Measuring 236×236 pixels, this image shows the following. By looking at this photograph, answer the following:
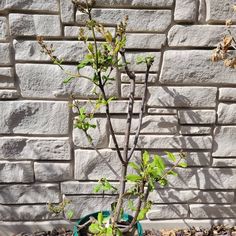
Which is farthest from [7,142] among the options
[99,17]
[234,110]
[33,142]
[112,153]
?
[234,110]

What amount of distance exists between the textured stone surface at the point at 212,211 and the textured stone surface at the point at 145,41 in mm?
998

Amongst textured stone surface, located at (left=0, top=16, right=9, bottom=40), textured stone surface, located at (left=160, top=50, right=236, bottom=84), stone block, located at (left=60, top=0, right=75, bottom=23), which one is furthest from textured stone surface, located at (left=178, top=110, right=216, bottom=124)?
textured stone surface, located at (left=0, top=16, right=9, bottom=40)

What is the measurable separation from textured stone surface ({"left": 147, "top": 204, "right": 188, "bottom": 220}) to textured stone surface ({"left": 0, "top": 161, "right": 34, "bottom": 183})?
746mm

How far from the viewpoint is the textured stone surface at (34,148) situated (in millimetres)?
1983

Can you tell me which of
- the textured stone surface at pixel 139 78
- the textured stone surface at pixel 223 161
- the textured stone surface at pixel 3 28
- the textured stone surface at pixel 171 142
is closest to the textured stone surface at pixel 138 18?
the textured stone surface at pixel 139 78

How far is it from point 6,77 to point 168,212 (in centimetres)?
123

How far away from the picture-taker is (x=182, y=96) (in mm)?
1938

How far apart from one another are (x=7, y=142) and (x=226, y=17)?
4.43 ft

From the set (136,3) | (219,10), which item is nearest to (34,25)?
(136,3)

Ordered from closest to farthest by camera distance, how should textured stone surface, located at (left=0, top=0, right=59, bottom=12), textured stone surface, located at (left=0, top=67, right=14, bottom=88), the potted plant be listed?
the potted plant < textured stone surface, located at (left=0, top=0, right=59, bottom=12) < textured stone surface, located at (left=0, top=67, right=14, bottom=88)

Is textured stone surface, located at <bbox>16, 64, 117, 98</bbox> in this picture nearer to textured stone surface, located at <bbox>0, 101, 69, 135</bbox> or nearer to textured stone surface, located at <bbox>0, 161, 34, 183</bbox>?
textured stone surface, located at <bbox>0, 101, 69, 135</bbox>

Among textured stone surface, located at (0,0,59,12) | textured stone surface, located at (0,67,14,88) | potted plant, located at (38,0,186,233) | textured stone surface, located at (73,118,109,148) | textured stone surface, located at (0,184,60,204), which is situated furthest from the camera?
textured stone surface, located at (0,184,60,204)

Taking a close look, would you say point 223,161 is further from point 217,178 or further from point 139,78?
point 139,78

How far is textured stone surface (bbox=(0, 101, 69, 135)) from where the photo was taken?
192 cm
